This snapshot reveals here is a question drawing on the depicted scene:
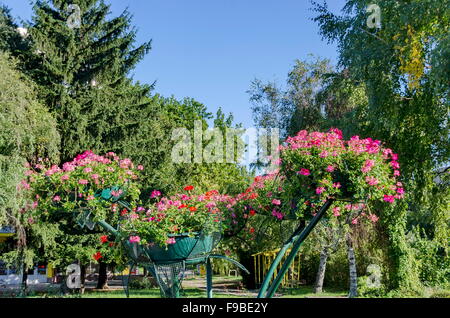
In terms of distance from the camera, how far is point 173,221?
4.37 metres

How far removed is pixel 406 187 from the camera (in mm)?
8930

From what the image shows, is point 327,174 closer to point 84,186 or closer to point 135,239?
point 135,239

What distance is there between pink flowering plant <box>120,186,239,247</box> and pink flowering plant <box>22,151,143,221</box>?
1.06ft

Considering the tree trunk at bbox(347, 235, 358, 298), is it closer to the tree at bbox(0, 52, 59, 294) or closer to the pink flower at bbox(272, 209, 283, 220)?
the tree at bbox(0, 52, 59, 294)

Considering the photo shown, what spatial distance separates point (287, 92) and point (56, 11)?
820 cm

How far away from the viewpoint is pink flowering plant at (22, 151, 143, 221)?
4.65 metres

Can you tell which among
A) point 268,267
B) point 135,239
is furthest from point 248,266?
point 135,239

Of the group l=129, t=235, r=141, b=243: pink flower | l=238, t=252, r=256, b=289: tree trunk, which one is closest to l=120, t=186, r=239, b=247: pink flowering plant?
l=129, t=235, r=141, b=243: pink flower

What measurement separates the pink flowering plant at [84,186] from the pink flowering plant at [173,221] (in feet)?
1.06

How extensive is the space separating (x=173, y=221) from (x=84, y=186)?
1056 mm

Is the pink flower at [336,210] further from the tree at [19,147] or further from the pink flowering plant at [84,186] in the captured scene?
the tree at [19,147]

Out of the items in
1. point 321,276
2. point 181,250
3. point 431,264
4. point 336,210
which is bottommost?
point 321,276
